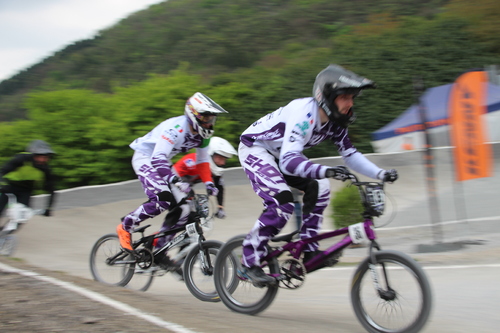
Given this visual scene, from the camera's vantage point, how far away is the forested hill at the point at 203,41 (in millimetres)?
25422

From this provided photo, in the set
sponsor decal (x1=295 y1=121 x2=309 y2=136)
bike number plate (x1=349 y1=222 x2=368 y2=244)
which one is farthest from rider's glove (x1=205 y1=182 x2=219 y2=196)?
bike number plate (x1=349 y1=222 x2=368 y2=244)

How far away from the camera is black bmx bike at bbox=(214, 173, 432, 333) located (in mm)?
4066

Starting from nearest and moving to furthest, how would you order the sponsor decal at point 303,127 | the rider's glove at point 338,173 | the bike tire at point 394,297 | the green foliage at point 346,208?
the bike tire at point 394,297 < the rider's glove at point 338,173 < the sponsor decal at point 303,127 < the green foliage at point 346,208

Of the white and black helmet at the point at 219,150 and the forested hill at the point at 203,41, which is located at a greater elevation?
the forested hill at the point at 203,41

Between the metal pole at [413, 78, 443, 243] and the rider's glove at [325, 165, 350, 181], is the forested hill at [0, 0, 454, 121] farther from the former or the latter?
the rider's glove at [325, 165, 350, 181]

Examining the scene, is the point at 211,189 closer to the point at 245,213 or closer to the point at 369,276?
the point at 369,276

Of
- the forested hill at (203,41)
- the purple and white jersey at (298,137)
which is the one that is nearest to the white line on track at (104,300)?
the purple and white jersey at (298,137)

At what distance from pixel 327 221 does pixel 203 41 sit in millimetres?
17369

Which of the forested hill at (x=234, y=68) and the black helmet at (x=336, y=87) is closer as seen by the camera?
the black helmet at (x=336, y=87)

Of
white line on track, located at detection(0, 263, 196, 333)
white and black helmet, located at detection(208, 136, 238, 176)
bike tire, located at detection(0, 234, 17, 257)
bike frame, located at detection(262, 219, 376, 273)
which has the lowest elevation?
white line on track, located at detection(0, 263, 196, 333)

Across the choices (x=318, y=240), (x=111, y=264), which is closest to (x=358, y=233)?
(x=318, y=240)

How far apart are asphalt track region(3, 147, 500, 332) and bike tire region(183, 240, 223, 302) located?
35cm

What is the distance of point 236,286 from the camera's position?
5465 millimetres

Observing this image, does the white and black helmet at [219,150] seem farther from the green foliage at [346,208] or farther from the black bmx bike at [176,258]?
the green foliage at [346,208]
